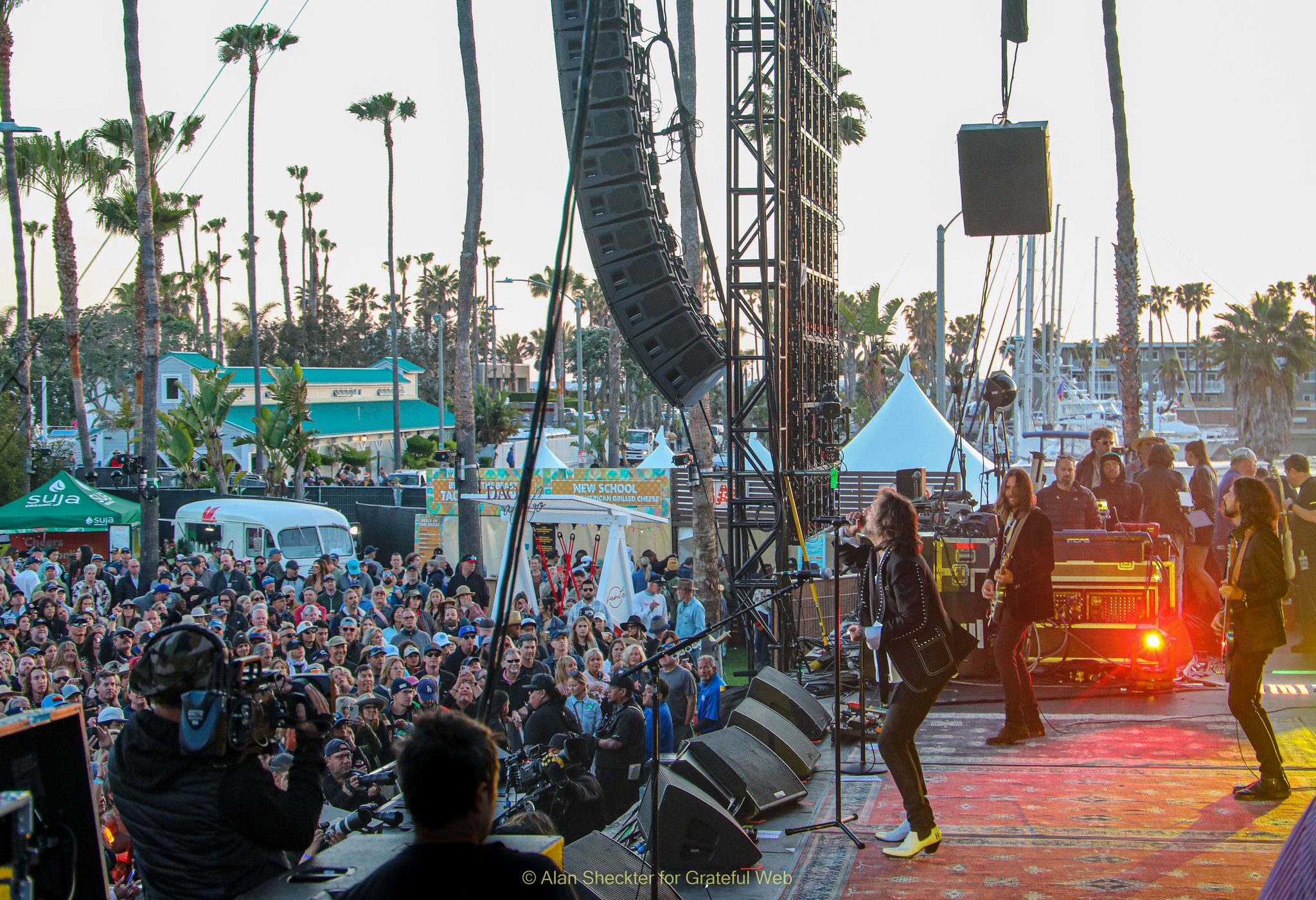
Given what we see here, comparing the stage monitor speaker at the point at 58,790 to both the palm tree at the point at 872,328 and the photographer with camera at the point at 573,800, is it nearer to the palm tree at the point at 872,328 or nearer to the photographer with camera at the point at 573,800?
the photographer with camera at the point at 573,800

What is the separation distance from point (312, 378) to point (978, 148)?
46.6 meters

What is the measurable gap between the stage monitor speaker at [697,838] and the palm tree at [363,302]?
8264cm

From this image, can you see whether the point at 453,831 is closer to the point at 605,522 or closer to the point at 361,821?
the point at 361,821

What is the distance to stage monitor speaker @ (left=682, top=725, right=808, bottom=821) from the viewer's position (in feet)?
17.7

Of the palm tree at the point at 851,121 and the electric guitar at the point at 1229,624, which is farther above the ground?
the palm tree at the point at 851,121

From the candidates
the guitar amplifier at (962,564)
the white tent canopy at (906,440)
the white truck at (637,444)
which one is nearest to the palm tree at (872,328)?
the white truck at (637,444)

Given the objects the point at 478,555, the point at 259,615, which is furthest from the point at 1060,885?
the point at 478,555

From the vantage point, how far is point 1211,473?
945 centimetres

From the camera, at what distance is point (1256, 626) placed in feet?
17.4

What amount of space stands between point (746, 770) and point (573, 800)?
1200mm

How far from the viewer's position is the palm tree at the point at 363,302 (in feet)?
276

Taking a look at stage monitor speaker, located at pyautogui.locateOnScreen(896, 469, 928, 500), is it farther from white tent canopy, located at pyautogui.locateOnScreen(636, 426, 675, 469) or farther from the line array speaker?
white tent canopy, located at pyautogui.locateOnScreen(636, 426, 675, 469)

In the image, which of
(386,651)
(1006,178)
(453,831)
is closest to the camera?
(453,831)

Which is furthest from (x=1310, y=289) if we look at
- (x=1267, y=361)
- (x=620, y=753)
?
(x=620, y=753)
